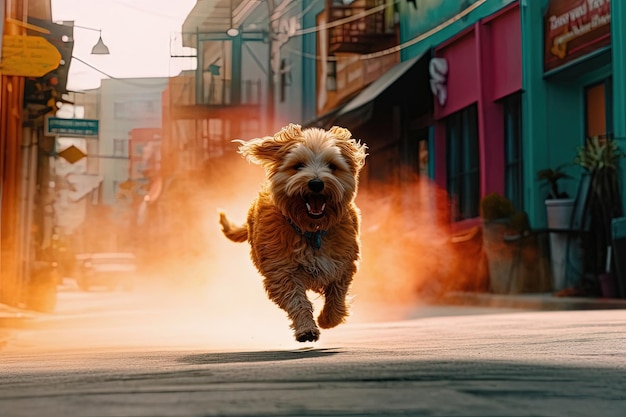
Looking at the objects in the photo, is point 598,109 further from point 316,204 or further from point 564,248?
point 316,204

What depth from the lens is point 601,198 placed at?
620 inches

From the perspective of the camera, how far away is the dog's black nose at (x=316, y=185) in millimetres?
7270

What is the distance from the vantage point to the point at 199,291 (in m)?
25.6

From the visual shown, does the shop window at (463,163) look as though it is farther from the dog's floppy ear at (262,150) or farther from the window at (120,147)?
the window at (120,147)

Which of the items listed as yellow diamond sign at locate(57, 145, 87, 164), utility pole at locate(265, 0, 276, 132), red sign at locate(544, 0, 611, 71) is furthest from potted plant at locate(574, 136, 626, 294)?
utility pole at locate(265, 0, 276, 132)


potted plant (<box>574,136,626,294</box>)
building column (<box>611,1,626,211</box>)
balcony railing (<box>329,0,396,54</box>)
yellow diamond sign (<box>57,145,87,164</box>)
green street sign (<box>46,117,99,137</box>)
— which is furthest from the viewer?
balcony railing (<box>329,0,396,54</box>)

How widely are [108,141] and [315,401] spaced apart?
279ft

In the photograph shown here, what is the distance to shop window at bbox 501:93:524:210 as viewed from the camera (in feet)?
65.6

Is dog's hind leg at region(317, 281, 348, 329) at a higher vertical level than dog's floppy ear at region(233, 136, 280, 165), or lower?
lower

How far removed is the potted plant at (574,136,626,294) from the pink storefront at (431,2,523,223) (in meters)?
3.72

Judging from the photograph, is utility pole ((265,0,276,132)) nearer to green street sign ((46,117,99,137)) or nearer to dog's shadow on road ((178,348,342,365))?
green street sign ((46,117,99,137))

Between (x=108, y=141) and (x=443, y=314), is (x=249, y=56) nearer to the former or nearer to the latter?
(x=443, y=314)

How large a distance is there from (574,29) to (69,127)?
399 inches

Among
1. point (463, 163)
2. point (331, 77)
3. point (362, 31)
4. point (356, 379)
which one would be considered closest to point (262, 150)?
point (356, 379)
